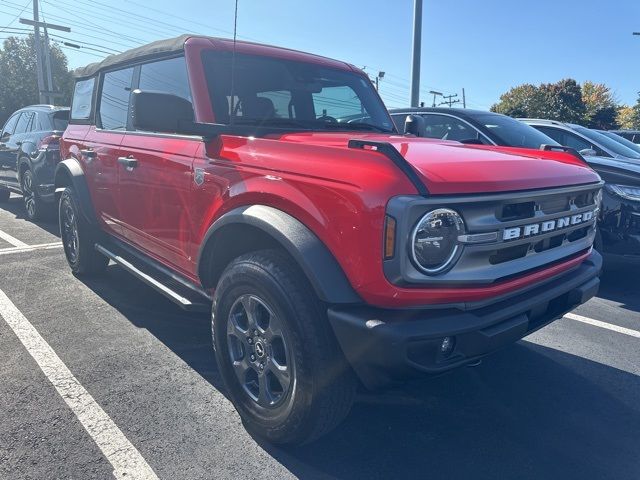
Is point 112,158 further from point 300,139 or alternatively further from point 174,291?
point 300,139

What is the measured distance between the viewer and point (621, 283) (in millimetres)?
5719

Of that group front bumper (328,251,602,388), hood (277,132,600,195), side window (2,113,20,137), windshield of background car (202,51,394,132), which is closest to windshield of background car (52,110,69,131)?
side window (2,113,20,137)

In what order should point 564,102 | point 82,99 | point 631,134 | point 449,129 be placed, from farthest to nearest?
point 564,102 < point 631,134 < point 449,129 < point 82,99

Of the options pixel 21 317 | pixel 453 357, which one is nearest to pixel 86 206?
pixel 21 317

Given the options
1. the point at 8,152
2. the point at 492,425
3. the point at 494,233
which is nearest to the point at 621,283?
the point at 492,425

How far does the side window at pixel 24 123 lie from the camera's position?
27.8 ft

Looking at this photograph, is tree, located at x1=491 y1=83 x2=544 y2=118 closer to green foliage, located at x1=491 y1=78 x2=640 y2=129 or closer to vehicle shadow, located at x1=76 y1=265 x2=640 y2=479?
green foliage, located at x1=491 y1=78 x2=640 y2=129

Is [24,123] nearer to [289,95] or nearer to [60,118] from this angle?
[60,118]

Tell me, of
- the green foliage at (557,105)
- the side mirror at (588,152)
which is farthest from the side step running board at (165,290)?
the green foliage at (557,105)

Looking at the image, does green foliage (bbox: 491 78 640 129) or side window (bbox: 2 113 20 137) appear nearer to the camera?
side window (bbox: 2 113 20 137)

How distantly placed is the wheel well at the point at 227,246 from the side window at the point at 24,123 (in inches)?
281

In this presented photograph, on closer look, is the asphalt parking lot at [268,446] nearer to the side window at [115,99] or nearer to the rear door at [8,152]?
the side window at [115,99]

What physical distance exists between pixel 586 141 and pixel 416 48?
532 cm

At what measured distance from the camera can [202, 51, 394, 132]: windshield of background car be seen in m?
3.18
